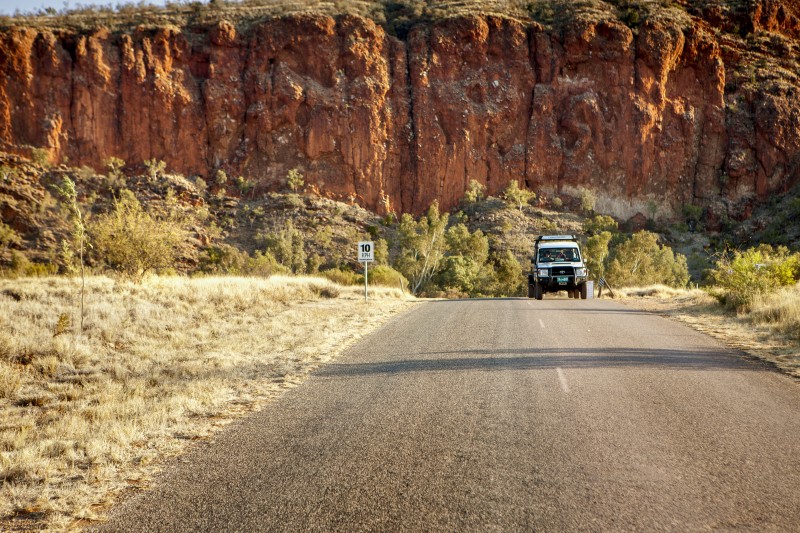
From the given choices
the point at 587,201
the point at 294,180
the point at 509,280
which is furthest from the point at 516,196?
the point at 294,180

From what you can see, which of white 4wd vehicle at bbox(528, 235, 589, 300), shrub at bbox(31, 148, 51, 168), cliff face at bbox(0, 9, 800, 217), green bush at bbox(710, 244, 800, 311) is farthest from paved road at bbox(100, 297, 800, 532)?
shrub at bbox(31, 148, 51, 168)

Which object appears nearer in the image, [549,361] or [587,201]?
[549,361]

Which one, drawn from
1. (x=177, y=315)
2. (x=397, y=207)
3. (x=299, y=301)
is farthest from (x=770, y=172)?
(x=177, y=315)

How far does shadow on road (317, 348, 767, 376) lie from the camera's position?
8850mm

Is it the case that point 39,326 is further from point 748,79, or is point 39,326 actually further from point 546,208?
point 748,79

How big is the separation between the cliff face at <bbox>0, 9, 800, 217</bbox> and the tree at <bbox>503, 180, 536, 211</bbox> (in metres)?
3.00

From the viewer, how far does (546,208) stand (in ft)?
243

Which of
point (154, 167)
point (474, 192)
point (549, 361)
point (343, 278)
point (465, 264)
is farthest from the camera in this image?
point (474, 192)

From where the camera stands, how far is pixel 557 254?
2581cm

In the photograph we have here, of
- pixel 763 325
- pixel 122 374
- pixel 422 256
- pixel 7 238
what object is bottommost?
pixel 122 374

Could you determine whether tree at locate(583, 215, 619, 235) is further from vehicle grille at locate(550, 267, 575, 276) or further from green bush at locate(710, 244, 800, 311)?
green bush at locate(710, 244, 800, 311)

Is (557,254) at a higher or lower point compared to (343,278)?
higher

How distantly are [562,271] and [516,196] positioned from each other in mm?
47805

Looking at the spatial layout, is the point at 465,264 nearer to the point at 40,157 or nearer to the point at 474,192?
the point at 474,192
